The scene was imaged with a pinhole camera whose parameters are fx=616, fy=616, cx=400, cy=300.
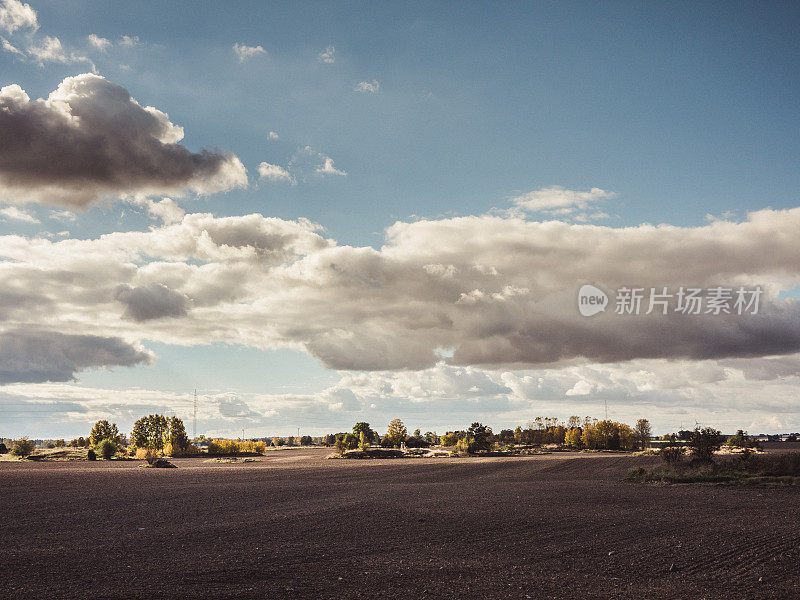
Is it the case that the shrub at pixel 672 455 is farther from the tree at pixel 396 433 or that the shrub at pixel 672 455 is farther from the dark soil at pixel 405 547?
the tree at pixel 396 433

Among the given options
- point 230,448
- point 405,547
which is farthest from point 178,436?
point 405,547

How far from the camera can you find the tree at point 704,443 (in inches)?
1829

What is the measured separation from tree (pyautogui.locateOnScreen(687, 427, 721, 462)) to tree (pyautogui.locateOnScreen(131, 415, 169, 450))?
10075 cm

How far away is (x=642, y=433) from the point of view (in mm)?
142000

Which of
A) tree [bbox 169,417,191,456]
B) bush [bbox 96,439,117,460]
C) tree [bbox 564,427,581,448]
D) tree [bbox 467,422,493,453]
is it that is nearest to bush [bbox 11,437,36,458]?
bush [bbox 96,439,117,460]

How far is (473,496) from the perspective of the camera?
109 ft

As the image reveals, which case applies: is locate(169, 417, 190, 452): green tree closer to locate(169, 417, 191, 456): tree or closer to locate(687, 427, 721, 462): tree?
locate(169, 417, 191, 456): tree

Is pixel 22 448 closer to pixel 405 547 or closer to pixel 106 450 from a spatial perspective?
pixel 106 450

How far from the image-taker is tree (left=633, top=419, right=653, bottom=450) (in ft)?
462

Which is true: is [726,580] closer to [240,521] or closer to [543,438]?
[240,521]

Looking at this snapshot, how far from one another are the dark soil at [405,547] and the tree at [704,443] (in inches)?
568

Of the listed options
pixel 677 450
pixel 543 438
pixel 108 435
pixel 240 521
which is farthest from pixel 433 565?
pixel 543 438

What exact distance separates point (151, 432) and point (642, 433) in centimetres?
10708

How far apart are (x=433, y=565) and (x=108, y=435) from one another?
A: 137m
